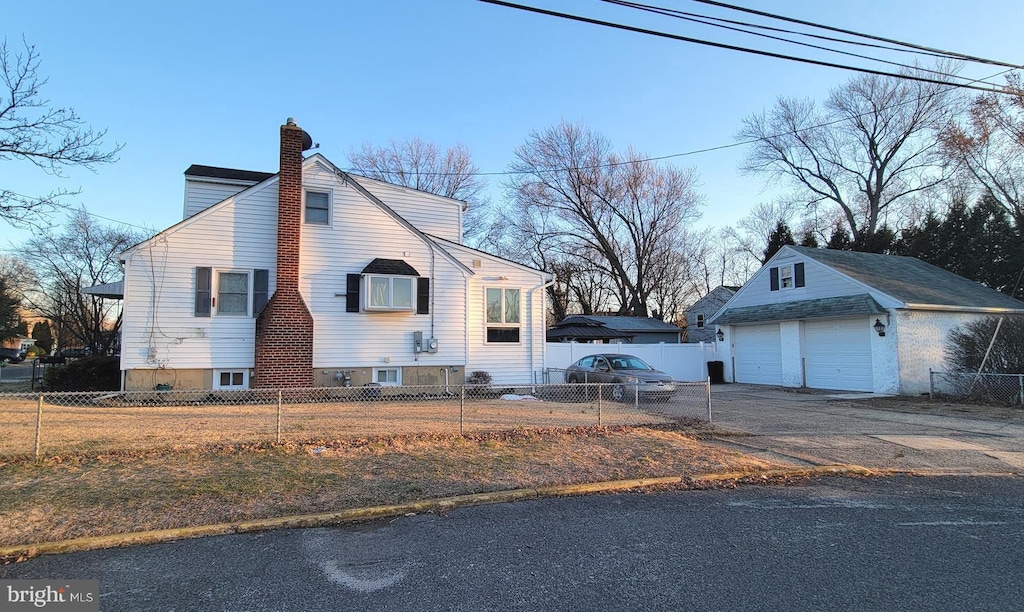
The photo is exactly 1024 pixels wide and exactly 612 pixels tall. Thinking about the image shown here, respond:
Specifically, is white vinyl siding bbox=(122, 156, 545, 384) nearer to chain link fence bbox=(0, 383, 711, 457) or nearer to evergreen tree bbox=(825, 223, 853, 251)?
chain link fence bbox=(0, 383, 711, 457)

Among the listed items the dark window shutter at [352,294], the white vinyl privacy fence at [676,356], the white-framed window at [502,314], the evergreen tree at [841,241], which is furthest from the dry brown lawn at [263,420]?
the evergreen tree at [841,241]

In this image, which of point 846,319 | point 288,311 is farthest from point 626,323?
point 288,311

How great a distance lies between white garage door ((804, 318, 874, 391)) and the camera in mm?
19312

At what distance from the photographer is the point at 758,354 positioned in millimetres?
23703

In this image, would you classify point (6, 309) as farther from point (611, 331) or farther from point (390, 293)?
point (611, 331)

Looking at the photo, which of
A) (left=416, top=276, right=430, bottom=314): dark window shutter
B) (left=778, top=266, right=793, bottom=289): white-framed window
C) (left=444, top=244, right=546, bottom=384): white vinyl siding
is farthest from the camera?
(left=778, top=266, right=793, bottom=289): white-framed window

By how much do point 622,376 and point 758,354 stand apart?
1097cm

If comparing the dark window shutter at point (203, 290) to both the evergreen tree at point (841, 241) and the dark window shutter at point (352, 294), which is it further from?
the evergreen tree at point (841, 241)

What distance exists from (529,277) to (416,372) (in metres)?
4.70

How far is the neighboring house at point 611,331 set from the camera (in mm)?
34281

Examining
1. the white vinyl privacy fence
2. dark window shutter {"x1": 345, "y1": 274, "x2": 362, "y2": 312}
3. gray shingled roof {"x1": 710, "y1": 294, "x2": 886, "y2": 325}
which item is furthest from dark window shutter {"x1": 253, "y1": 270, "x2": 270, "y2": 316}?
gray shingled roof {"x1": 710, "y1": 294, "x2": 886, "y2": 325}

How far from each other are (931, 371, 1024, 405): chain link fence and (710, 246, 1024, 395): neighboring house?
0.70 metres

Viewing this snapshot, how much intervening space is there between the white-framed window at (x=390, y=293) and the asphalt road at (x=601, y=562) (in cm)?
1025

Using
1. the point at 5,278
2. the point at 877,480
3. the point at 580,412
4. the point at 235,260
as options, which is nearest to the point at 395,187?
the point at 235,260
